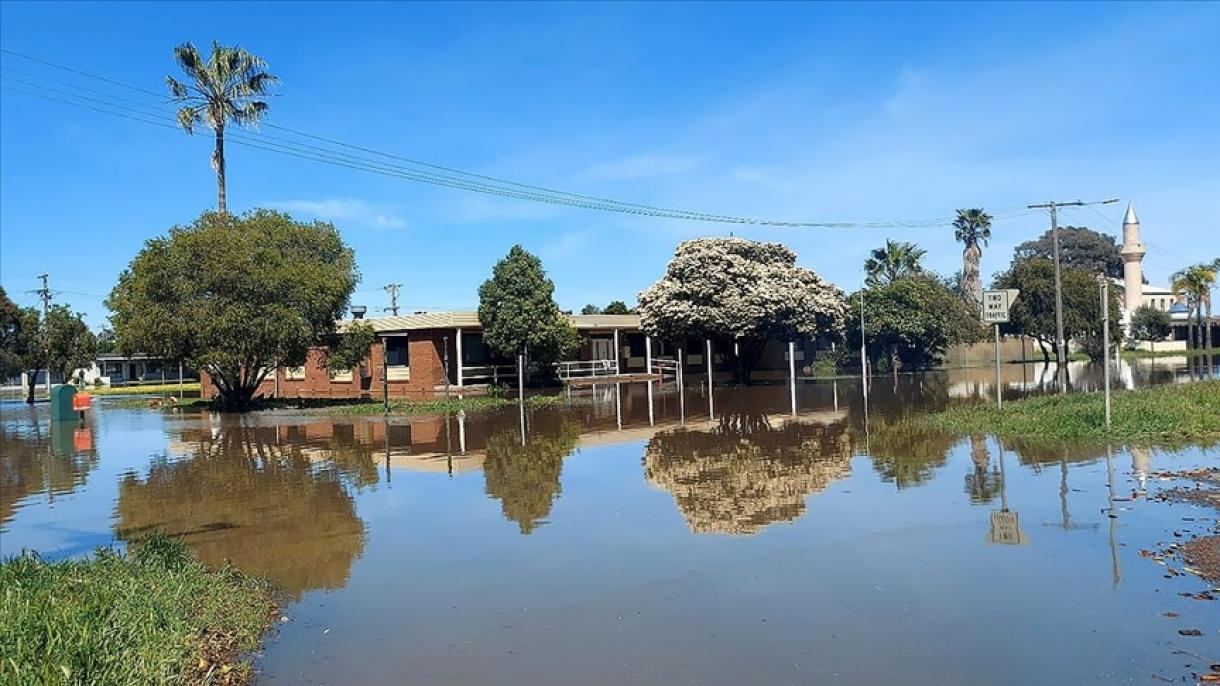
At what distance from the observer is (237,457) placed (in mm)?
18469

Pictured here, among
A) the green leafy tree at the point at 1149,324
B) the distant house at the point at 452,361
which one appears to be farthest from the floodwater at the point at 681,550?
the green leafy tree at the point at 1149,324

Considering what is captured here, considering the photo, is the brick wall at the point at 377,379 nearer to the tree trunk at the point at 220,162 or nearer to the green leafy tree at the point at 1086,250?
the tree trunk at the point at 220,162

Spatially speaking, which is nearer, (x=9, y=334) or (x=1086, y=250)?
(x=9, y=334)

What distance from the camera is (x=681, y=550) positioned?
8.89 metres

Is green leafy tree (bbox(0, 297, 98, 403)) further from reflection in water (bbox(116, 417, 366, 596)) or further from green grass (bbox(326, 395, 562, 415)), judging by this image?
reflection in water (bbox(116, 417, 366, 596))

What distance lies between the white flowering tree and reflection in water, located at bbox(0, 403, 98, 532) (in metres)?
22.6

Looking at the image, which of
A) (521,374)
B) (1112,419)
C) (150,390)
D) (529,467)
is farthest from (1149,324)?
(150,390)

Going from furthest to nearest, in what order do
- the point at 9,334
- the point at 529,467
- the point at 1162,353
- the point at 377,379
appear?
the point at 1162,353, the point at 9,334, the point at 377,379, the point at 529,467

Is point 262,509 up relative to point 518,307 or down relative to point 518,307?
down

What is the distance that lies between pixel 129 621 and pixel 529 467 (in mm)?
10157

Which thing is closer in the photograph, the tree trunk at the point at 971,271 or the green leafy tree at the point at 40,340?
the green leafy tree at the point at 40,340

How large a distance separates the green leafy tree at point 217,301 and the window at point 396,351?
8648 millimetres

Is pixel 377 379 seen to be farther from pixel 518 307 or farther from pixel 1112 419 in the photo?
pixel 1112 419

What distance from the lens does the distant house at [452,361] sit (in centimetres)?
3697
